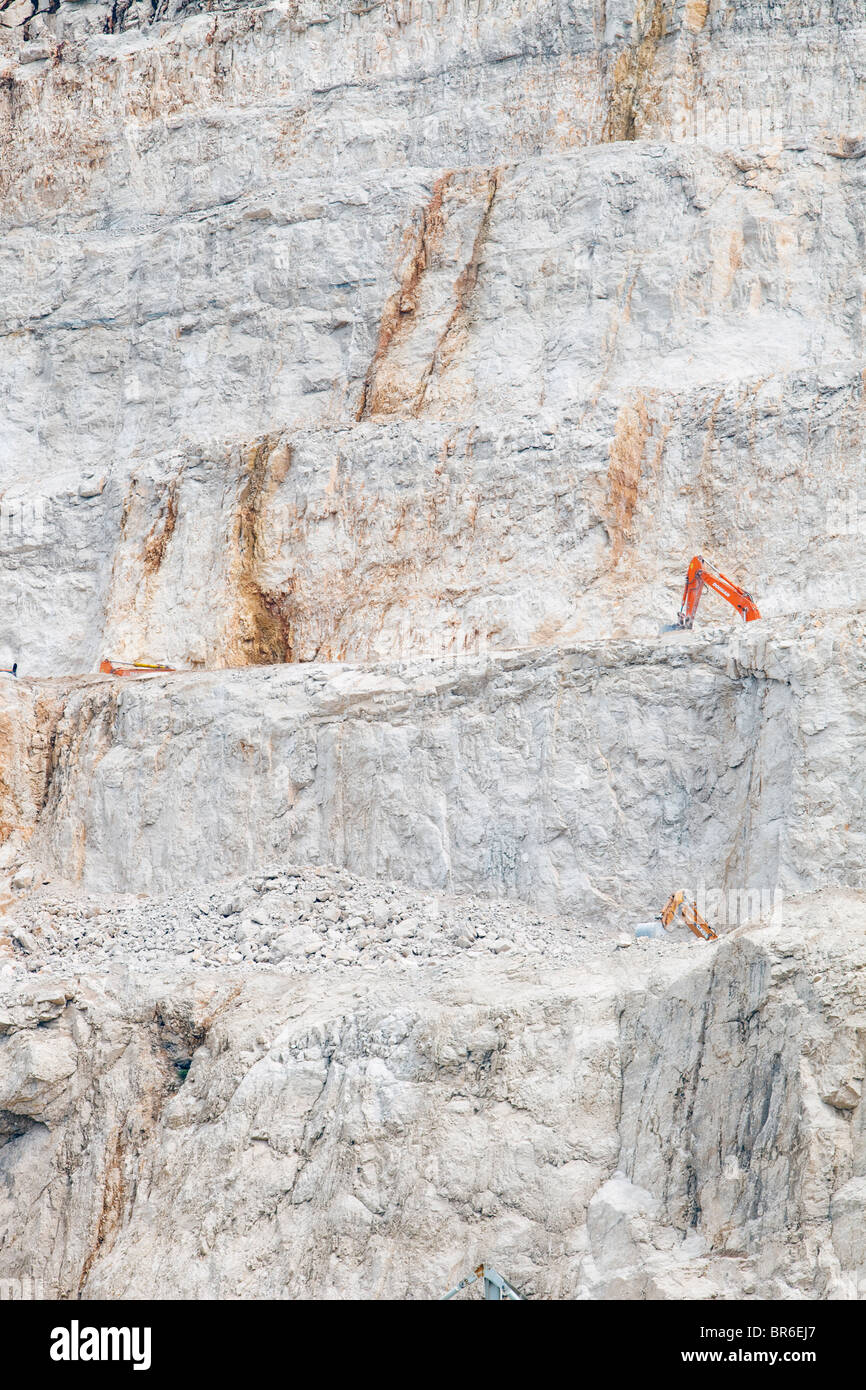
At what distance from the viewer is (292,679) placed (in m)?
25.4

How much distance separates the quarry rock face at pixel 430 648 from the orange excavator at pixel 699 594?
3.19 ft

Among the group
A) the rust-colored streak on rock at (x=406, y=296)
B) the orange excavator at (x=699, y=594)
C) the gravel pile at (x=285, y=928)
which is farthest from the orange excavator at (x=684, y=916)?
the rust-colored streak on rock at (x=406, y=296)

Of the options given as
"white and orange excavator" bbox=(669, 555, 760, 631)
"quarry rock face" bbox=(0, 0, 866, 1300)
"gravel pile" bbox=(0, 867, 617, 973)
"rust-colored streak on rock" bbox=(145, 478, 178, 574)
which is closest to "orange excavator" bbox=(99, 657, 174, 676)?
"quarry rock face" bbox=(0, 0, 866, 1300)

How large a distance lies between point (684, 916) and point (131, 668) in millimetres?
10981

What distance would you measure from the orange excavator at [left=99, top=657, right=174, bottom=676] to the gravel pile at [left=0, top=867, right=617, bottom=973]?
4.91 m

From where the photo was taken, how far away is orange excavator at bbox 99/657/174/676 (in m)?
27.9

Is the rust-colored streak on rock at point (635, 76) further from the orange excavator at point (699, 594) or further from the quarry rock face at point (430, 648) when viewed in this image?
the orange excavator at point (699, 594)

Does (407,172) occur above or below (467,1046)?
above

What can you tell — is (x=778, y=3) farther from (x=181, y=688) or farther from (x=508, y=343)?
Answer: (x=181, y=688)

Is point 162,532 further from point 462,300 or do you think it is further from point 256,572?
point 462,300

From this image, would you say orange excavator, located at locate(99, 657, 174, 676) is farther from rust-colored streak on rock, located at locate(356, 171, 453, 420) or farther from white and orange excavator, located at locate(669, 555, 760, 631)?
white and orange excavator, located at locate(669, 555, 760, 631)

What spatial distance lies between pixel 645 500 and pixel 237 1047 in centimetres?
1195

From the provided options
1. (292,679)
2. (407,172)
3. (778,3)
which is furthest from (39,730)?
(778,3)

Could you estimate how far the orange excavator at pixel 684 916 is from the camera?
2142 centimetres
